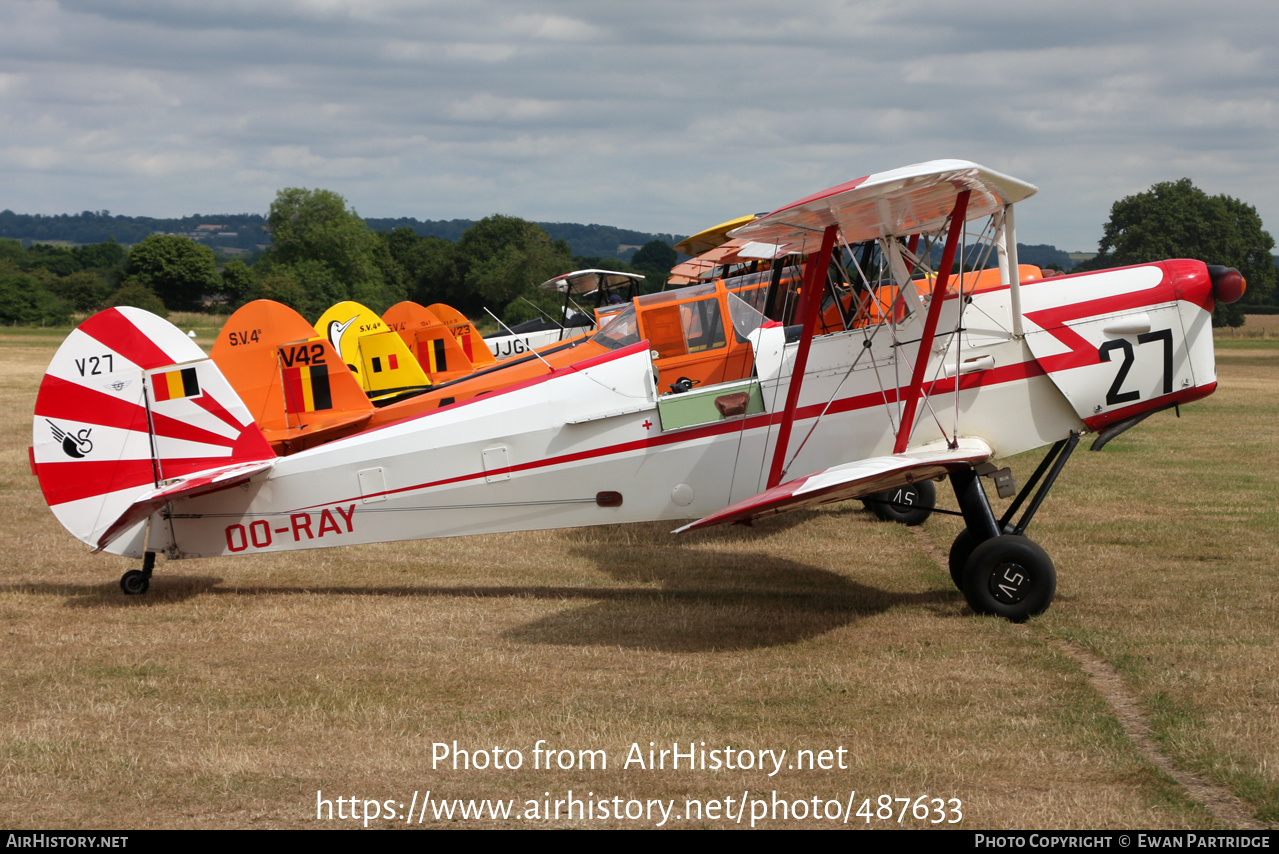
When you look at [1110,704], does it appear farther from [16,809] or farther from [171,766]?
[16,809]

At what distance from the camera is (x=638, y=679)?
564cm

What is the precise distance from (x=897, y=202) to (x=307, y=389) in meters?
6.03

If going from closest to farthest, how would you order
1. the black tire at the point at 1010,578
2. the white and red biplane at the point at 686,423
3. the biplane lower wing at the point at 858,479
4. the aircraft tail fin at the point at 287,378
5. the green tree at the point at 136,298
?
the biplane lower wing at the point at 858,479, the black tire at the point at 1010,578, the white and red biplane at the point at 686,423, the aircraft tail fin at the point at 287,378, the green tree at the point at 136,298

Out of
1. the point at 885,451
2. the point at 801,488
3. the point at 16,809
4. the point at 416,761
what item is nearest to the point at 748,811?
the point at 416,761

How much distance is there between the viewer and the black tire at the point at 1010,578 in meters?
6.40

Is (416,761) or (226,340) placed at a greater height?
(226,340)

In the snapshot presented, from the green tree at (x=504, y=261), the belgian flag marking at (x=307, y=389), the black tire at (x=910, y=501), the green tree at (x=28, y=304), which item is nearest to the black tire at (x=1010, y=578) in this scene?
the black tire at (x=910, y=501)

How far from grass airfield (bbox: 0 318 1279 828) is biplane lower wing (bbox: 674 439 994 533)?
2.78 ft

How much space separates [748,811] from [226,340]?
7.49 metres

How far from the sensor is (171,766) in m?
4.51

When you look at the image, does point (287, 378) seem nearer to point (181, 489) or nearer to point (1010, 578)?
point (181, 489)

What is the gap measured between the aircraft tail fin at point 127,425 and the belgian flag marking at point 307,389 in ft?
9.30

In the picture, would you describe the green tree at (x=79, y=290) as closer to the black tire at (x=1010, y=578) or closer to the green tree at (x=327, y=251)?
the green tree at (x=327, y=251)

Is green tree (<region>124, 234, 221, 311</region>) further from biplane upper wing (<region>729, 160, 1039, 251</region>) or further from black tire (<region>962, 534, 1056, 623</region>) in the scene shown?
black tire (<region>962, 534, 1056, 623</region>)
